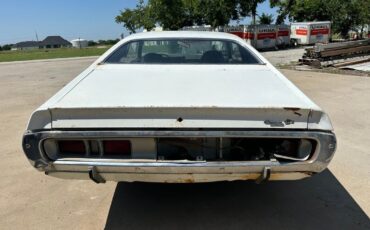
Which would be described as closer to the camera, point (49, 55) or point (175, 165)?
point (175, 165)

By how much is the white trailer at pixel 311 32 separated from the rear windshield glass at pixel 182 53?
31.4 m

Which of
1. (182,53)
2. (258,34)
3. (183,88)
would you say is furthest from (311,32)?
(183,88)

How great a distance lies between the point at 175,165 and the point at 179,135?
224 mm

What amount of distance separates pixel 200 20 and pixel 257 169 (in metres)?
34.2

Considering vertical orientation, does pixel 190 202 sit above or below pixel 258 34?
below

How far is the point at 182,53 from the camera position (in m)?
4.09

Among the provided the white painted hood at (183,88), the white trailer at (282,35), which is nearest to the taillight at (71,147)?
the white painted hood at (183,88)

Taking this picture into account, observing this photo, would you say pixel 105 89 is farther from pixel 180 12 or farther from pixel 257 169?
pixel 180 12

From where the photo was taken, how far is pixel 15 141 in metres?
5.41

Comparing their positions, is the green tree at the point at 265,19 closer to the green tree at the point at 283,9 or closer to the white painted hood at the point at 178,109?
the green tree at the point at 283,9

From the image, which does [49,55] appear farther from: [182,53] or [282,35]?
[182,53]

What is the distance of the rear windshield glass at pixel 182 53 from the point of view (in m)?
3.97

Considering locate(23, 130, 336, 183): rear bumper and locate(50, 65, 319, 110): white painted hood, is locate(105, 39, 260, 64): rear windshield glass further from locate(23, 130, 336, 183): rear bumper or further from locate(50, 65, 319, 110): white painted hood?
locate(23, 130, 336, 183): rear bumper

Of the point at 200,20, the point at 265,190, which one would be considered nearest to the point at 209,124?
the point at 265,190
